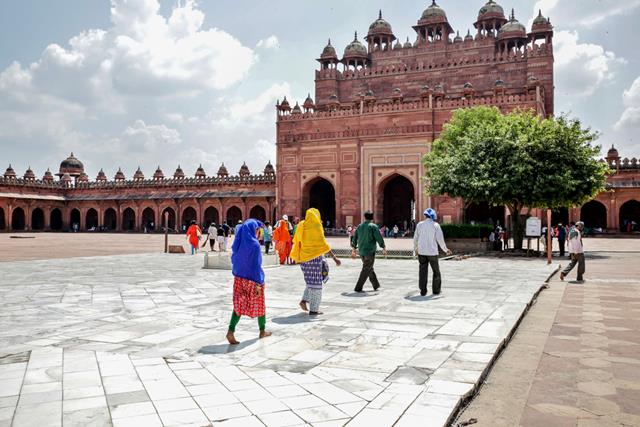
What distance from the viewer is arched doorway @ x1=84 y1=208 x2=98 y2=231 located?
4603 cm

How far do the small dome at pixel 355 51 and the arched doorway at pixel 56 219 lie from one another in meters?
27.3

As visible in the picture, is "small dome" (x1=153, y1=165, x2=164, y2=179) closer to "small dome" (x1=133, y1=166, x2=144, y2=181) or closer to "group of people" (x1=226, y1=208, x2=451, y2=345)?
"small dome" (x1=133, y1=166, x2=144, y2=181)

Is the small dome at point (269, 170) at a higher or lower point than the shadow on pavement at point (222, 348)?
higher

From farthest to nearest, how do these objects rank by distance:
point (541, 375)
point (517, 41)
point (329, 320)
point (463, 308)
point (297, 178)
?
1. point (517, 41)
2. point (297, 178)
3. point (463, 308)
4. point (329, 320)
5. point (541, 375)

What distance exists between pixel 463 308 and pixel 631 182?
30.5 m

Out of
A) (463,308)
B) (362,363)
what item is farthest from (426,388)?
(463,308)

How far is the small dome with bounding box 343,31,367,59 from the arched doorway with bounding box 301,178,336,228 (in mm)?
11303

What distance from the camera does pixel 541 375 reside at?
12.1ft

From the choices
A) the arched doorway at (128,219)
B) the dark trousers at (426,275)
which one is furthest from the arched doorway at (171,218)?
the dark trousers at (426,275)

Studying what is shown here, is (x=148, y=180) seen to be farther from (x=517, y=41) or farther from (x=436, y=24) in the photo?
(x=517, y=41)

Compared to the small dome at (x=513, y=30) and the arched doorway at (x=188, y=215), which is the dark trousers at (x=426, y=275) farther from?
the arched doorway at (x=188, y=215)

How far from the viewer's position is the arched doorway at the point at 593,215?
112ft

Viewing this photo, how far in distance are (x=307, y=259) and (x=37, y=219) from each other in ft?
148

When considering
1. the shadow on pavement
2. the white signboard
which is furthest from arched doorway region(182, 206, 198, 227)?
the shadow on pavement
